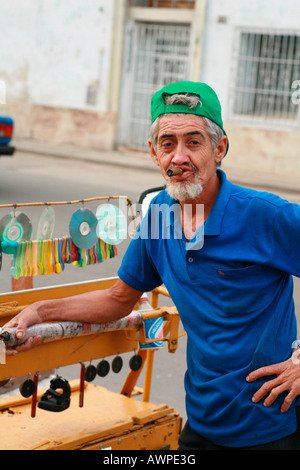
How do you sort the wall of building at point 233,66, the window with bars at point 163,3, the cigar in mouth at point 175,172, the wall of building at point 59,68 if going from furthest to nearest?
1. the wall of building at point 59,68
2. the window with bars at point 163,3
3. the wall of building at point 233,66
4. the cigar in mouth at point 175,172

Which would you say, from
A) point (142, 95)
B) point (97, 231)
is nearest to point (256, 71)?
point (142, 95)

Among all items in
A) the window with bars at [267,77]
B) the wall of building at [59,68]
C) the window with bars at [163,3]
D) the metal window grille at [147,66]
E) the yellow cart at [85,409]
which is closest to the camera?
the yellow cart at [85,409]

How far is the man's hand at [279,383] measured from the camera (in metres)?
2.03

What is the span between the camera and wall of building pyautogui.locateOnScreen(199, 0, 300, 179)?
579 inches

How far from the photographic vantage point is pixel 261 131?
1523 cm

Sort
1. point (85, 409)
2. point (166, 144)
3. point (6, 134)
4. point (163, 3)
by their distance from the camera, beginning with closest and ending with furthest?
point (166, 144) → point (85, 409) → point (6, 134) → point (163, 3)

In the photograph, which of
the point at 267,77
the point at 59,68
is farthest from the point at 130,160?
the point at 267,77

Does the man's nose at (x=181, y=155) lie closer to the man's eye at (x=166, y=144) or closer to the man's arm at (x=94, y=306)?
the man's eye at (x=166, y=144)

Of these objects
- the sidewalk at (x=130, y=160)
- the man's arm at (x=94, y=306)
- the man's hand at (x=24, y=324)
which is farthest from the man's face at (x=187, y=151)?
the sidewalk at (x=130, y=160)

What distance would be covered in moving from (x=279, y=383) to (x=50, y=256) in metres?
1.09

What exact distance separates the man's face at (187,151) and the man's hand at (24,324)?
2.01ft

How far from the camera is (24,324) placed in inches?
89.7

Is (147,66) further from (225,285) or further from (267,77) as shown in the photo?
(225,285)

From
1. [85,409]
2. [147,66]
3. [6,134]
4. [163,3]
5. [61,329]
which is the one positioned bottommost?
[85,409]
